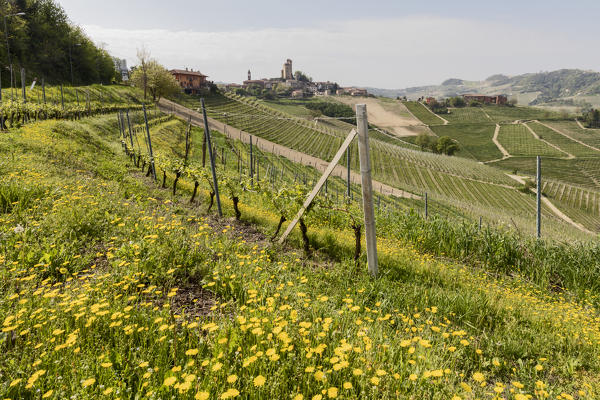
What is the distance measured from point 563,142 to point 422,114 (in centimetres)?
6028

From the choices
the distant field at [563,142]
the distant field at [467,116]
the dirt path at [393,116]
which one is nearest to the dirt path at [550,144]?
the distant field at [563,142]

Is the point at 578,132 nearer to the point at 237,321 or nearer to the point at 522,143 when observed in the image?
the point at 522,143

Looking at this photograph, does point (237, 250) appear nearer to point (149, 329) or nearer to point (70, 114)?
point (149, 329)

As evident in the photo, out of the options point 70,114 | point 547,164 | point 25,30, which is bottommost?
point 547,164

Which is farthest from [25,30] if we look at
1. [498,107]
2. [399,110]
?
[498,107]

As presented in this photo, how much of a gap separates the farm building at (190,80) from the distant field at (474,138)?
9911 cm

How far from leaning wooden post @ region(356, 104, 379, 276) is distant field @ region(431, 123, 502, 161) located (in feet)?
403

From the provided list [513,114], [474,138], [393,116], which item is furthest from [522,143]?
[513,114]

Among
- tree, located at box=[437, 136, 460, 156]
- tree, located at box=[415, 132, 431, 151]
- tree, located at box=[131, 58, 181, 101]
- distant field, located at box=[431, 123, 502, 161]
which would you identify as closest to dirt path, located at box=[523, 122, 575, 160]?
distant field, located at box=[431, 123, 502, 161]

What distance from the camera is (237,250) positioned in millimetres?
5672

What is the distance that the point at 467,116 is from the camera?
6329 inches

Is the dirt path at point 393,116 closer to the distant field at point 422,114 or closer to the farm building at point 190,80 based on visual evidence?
the distant field at point 422,114

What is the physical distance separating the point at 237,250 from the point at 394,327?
3.03 meters

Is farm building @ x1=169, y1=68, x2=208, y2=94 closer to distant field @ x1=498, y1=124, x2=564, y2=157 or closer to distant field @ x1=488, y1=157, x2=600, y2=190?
distant field @ x1=488, y1=157, x2=600, y2=190
